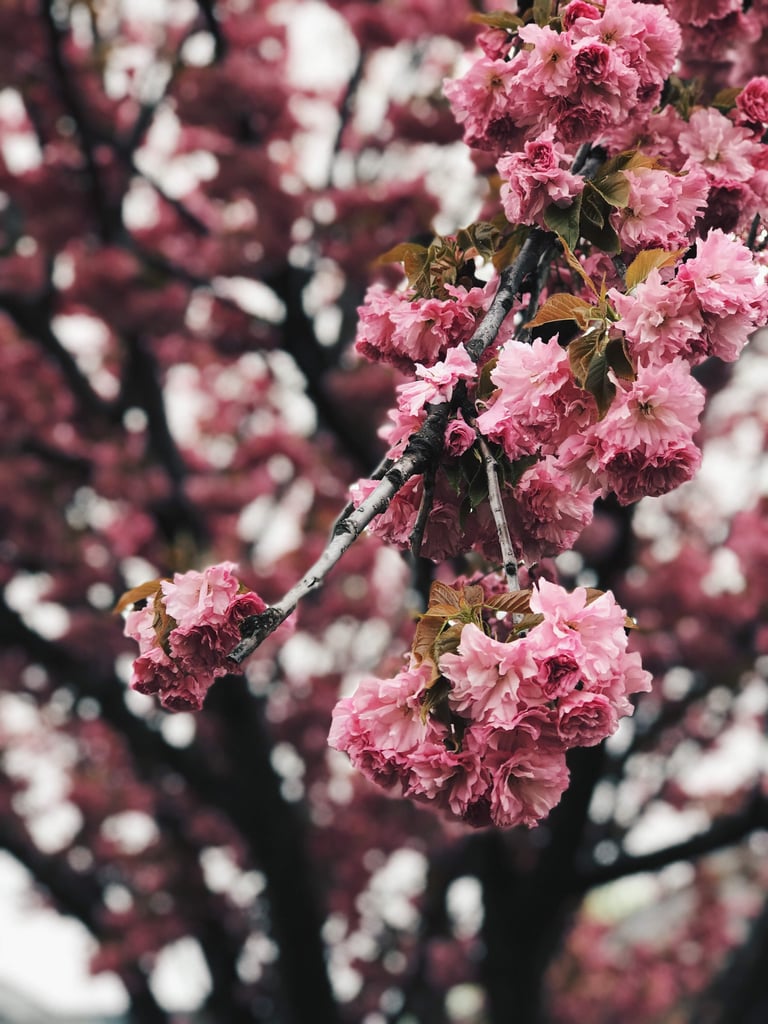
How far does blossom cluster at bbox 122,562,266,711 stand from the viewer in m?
1.23

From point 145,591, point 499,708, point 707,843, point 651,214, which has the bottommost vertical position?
point 707,843

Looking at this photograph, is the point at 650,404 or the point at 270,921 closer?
the point at 650,404

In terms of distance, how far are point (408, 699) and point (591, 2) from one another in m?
1.21

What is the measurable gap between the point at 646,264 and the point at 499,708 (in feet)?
2.05

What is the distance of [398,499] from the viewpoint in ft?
4.58

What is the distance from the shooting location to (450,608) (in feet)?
3.95

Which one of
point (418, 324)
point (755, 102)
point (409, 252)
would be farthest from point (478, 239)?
point (755, 102)

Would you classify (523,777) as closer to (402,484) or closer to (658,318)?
(402,484)

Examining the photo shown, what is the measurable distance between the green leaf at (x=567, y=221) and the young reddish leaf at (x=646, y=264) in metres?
0.17

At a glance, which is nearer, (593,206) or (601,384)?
(601,384)

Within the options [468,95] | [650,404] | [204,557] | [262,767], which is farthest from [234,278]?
[650,404]

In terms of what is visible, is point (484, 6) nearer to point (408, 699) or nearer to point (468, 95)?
Result: point (468, 95)

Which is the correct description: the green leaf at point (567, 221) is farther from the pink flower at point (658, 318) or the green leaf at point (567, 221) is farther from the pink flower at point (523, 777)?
the pink flower at point (523, 777)

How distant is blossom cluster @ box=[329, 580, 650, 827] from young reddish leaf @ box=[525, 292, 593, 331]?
0.36 meters
